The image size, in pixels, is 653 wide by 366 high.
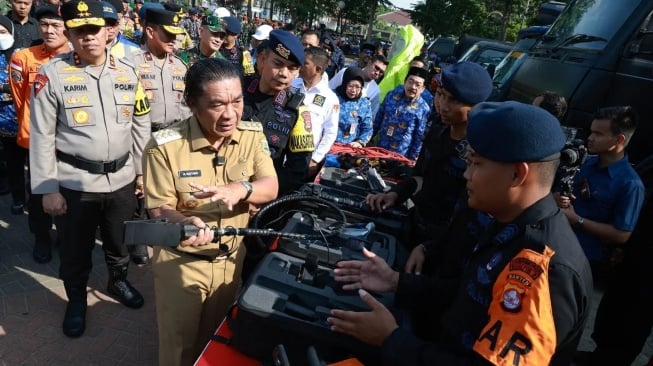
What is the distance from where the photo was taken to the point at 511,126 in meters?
1.06

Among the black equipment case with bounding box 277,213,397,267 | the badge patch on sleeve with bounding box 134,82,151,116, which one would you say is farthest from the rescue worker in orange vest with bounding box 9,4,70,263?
the black equipment case with bounding box 277,213,397,267

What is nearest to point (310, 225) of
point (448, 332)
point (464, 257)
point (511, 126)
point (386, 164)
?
point (464, 257)

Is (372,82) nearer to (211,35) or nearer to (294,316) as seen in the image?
(211,35)

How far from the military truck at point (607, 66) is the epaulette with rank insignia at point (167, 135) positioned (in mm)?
2918

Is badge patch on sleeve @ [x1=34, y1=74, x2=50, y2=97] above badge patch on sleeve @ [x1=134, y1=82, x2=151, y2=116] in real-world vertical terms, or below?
above

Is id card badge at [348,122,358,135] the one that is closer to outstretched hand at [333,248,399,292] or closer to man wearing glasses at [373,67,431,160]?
man wearing glasses at [373,67,431,160]

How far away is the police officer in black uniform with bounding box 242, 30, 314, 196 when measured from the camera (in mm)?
2492

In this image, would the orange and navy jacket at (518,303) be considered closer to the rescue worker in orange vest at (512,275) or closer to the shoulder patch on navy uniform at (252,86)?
the rescue worker in orange vest at (512,275)

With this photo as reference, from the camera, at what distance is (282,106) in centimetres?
259

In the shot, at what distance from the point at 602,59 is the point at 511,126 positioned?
8.97 feet

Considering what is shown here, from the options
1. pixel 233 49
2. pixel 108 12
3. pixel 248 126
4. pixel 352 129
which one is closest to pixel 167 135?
pixel 248 126

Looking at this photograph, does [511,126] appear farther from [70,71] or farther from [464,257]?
[70,71]

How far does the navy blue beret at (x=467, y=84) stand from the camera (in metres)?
2.02

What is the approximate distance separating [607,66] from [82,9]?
351 cm
